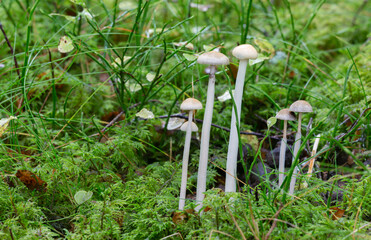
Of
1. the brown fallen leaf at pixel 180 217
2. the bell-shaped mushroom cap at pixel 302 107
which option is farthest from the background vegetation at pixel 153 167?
the bell-shaped mushroom cap at pixel 302 107

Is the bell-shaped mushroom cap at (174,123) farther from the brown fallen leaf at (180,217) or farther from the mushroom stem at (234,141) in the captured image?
the brown fallen leaf at (180,217)

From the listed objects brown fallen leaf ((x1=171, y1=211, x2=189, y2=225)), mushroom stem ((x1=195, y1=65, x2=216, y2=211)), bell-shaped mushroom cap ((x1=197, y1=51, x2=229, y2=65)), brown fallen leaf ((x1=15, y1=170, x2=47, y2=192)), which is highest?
bell-shaped mushroom cap ((x1=197, y1=51, x2=229, y2=65))

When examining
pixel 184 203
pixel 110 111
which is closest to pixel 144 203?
pixel 184 203

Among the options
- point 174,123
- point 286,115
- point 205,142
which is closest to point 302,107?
point 286,115

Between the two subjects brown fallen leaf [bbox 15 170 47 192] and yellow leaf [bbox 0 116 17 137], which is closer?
yellow leaf [bbox 0 116 17 137]

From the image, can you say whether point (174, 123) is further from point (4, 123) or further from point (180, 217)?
point (4, 123)

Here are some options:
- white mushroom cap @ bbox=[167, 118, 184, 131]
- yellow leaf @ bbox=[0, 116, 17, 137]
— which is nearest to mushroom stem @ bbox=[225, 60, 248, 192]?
white mushroom cap @ bbox=[167, 118, 184, 131]

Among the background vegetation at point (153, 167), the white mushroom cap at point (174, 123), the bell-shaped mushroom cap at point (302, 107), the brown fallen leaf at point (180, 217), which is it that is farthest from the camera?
the white mushroom cap at point (174, 123)

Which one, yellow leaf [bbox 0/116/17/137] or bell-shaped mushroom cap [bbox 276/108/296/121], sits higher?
bell-shaped mushroom cap [bbox 276/108/296/121]

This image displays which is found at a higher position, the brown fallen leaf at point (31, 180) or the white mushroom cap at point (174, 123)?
the white mushroom cap at point (174, 123)

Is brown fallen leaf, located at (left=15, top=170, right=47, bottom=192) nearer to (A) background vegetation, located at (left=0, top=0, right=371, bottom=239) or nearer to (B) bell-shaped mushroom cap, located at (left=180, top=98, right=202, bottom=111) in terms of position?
(A) background vegetation, located at (left=0, top=0, right=371, bottom=239)

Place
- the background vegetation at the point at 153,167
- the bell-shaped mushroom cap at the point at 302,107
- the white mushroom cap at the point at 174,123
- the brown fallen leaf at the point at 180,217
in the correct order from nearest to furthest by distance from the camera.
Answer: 1. the background vegetation at the point at 153,167
2. the brown fallen leaf at the point at 180,217
3. the bell-shaped mushroom cap at the point at 302,107
4. the white mushroom cap at the point at 174,123
